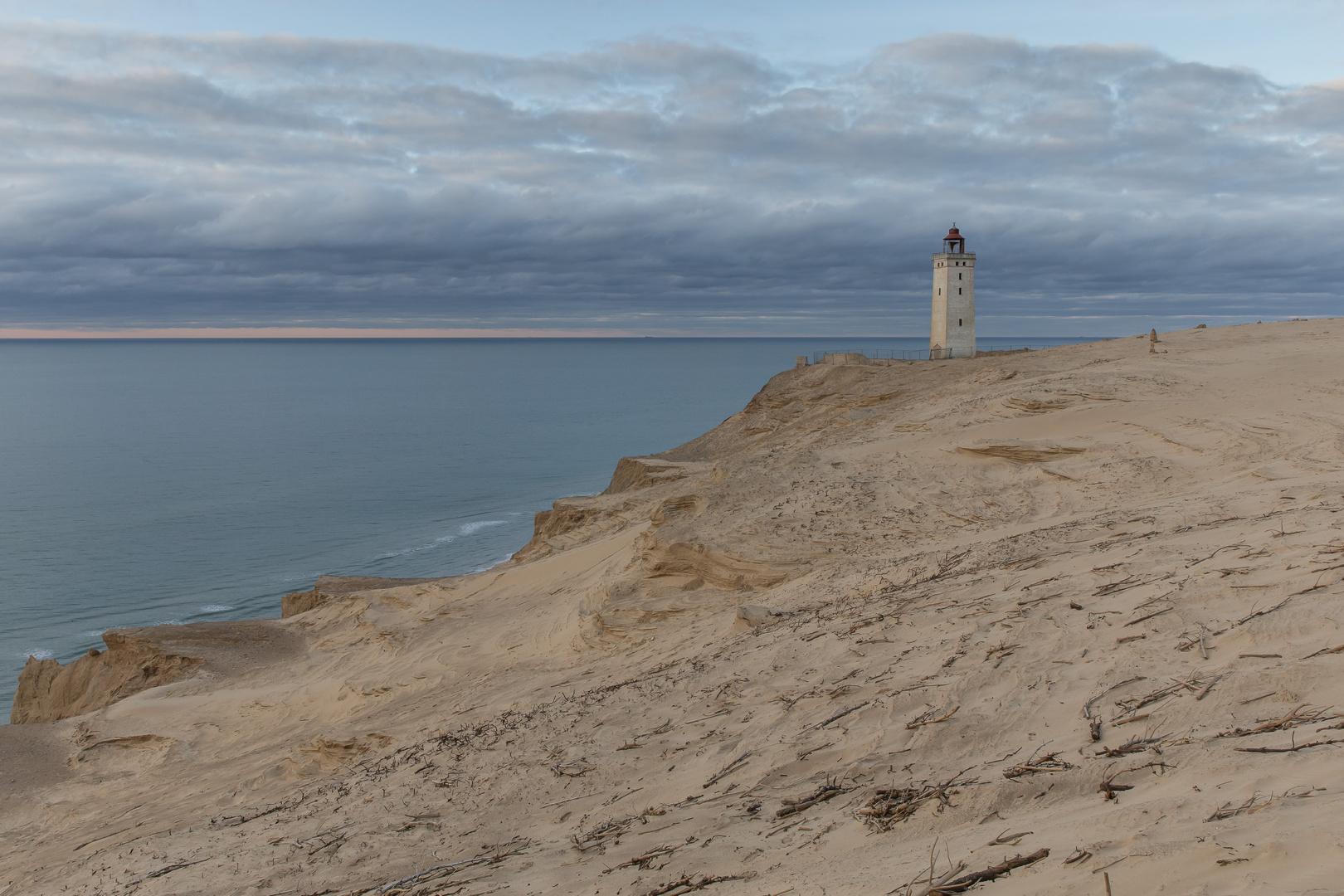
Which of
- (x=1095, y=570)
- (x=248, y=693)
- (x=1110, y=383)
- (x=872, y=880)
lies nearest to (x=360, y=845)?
(x=872, y=880)

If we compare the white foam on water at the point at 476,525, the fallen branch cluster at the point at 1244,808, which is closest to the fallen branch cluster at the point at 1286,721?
the fallen branch cluster at the point at 1244,808

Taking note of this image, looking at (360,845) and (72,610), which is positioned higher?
(360,845)

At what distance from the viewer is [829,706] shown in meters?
7.23

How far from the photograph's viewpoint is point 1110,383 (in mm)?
20969

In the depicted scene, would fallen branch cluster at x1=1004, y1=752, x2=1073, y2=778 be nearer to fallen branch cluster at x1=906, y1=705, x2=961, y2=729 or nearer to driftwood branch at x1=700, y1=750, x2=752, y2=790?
fallen branch cluster at x1=906, y1=705, x2=961, y2=729

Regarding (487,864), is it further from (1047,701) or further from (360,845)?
(1047,701)

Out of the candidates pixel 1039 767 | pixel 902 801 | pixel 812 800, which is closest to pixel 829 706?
pixel 812 800

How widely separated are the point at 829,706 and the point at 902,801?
6.52ft

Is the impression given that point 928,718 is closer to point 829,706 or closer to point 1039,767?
point 829,706

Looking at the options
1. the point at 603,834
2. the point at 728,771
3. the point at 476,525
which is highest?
the point at 728,771

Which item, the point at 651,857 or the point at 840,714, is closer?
the point at 651,857

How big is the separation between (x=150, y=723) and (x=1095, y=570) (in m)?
15.7

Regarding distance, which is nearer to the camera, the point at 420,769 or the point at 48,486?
the point at 420,769

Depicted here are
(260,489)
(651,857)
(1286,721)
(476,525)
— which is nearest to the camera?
(1286,721)
